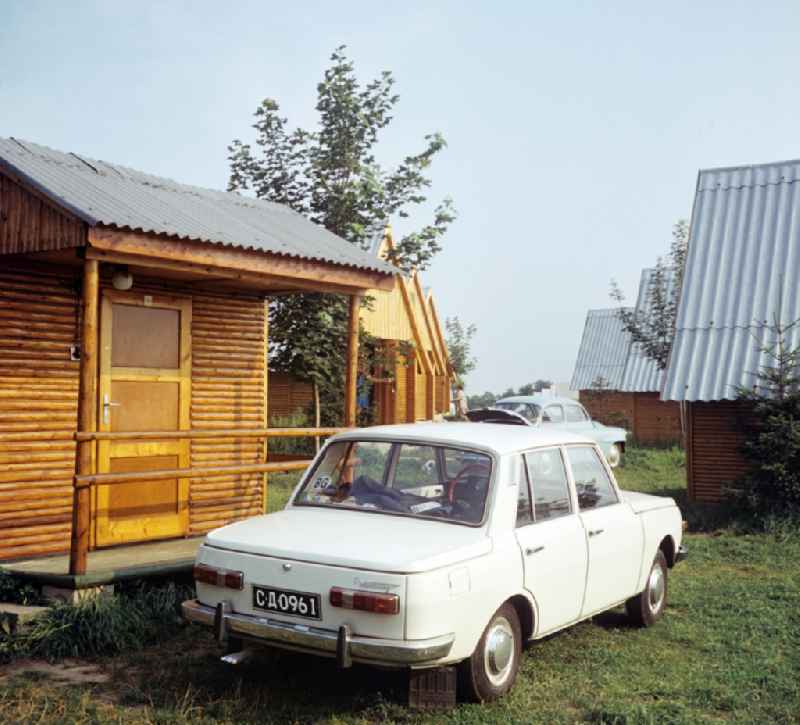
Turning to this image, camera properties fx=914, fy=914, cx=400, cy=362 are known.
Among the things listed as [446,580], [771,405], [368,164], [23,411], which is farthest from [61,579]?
[368,164]

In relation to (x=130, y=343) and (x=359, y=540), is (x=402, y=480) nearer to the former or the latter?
(x=359, y=540)

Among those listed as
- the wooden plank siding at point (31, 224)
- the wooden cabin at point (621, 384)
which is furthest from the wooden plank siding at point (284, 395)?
the wooden plank siding at point (31, 224)

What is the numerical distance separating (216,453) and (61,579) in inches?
122

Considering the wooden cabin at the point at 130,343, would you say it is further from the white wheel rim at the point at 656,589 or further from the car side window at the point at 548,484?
the white wheel rim at the point at 656,589

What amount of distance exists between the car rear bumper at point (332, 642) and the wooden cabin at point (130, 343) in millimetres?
2423

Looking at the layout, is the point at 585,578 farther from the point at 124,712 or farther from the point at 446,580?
the point at 124,712

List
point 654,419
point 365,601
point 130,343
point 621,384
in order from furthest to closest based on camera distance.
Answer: point 621,384 < point 654,419 < point 130,343 < point 365,601

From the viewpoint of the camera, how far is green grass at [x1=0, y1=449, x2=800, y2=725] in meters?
5.22

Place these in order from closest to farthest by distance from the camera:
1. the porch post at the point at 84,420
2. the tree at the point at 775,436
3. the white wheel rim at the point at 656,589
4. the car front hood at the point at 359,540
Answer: the car front hood at the point at 359,540
the porch post at the point at 84,420
the white wheel rim at the point at 656,589
the tree at the point at 775,436

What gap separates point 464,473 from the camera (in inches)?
231

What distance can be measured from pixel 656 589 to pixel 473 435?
2517mm

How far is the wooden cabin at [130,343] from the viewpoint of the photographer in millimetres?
7453

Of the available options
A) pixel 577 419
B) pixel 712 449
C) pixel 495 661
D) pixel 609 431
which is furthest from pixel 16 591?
pixel 609 431

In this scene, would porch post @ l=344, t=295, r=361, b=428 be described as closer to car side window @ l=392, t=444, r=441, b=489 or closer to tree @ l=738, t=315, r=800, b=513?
car side window @ l=392, t=444, r=441, b=489
